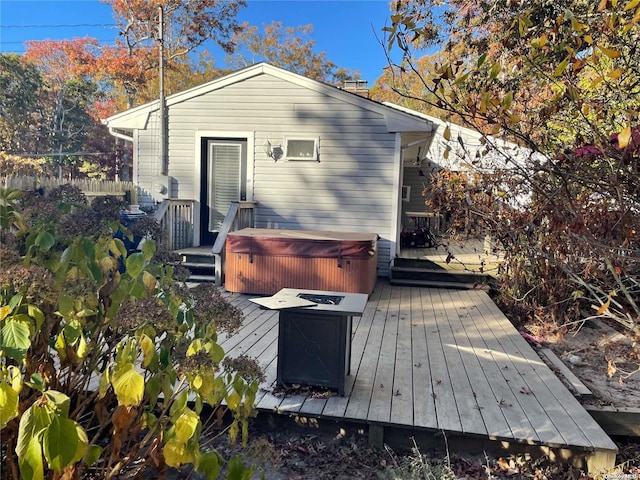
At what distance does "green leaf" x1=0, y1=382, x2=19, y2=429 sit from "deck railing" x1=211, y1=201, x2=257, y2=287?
17.4ft

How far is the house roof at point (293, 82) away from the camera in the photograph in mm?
7043

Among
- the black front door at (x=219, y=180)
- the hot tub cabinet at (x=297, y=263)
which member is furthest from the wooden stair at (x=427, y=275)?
the black front door at (x=219, y=180)

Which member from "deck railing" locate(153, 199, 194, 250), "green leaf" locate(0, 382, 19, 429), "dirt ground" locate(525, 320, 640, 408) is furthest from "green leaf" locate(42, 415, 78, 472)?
"deck railing" locate(153, 199, 194, 250)

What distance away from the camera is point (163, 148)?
7.73m

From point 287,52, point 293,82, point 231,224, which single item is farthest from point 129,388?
point 287,52

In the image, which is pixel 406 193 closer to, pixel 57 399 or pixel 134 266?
pixel 134 266

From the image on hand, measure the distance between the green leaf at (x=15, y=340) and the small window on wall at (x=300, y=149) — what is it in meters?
6.48

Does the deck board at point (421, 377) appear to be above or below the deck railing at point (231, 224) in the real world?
below

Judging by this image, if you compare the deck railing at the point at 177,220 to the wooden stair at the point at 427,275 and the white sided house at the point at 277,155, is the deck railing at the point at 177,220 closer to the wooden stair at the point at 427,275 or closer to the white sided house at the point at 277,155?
the white sided house at the point at 277,155

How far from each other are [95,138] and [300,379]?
87.3 ft

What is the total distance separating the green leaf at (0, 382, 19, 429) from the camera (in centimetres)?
113

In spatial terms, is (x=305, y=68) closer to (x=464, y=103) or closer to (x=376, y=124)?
(x=376, y=124)

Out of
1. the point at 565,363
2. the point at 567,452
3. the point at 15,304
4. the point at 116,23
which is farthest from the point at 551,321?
the point at 116,23

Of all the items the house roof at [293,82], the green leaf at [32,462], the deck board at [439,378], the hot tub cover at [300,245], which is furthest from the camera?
the house roof at [293,82]
